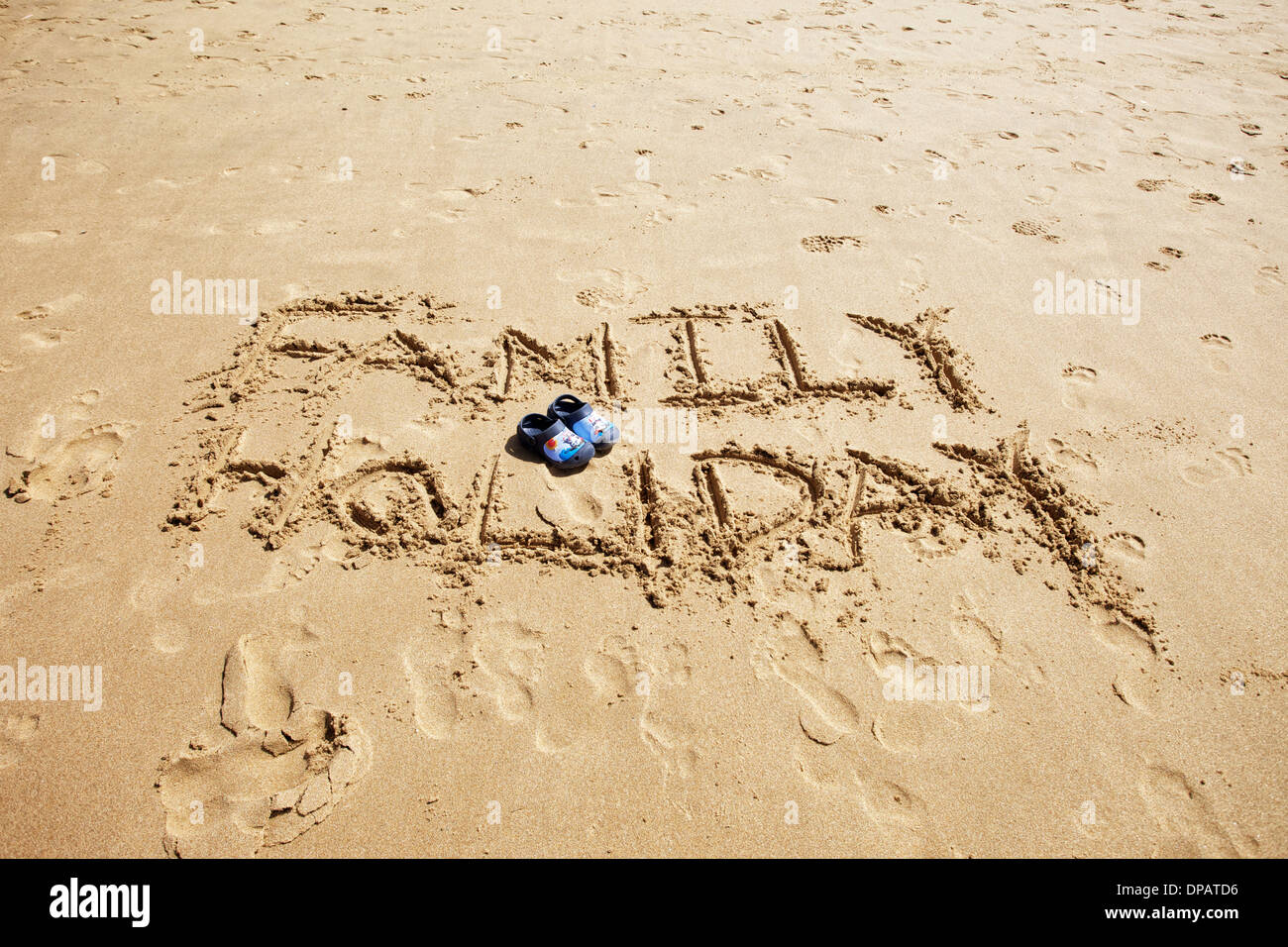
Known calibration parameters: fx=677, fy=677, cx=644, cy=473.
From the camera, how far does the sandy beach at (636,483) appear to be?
217 cm

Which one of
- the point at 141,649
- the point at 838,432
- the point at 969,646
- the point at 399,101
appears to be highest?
the point at 399,101

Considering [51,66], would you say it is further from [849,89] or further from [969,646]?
[969,646]

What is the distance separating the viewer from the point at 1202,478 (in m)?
3.20

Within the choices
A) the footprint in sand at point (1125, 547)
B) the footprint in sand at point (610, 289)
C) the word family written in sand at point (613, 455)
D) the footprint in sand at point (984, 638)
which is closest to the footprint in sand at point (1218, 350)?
the word family written in sand at point (613, 455)

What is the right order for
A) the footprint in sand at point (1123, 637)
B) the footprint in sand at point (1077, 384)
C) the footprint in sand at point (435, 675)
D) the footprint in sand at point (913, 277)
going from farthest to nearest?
the footprint in sand at point (913, 277), the footprint in sand at point (1077, 384), the footprint in sand at point (1123, 637), the footprint in sand at point (435, 675)

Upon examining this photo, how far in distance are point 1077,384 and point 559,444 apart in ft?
9.19

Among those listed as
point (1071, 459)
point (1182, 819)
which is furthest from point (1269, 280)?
point (1182, 819)

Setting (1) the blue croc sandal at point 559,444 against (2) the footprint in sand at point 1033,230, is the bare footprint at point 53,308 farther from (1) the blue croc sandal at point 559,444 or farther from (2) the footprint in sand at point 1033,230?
(2) the footprint in sand at point 1033,230

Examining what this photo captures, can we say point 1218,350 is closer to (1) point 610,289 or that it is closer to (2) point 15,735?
(1) point 610,289

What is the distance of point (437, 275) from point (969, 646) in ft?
11.5

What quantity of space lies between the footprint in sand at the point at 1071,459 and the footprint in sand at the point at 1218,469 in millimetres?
420
